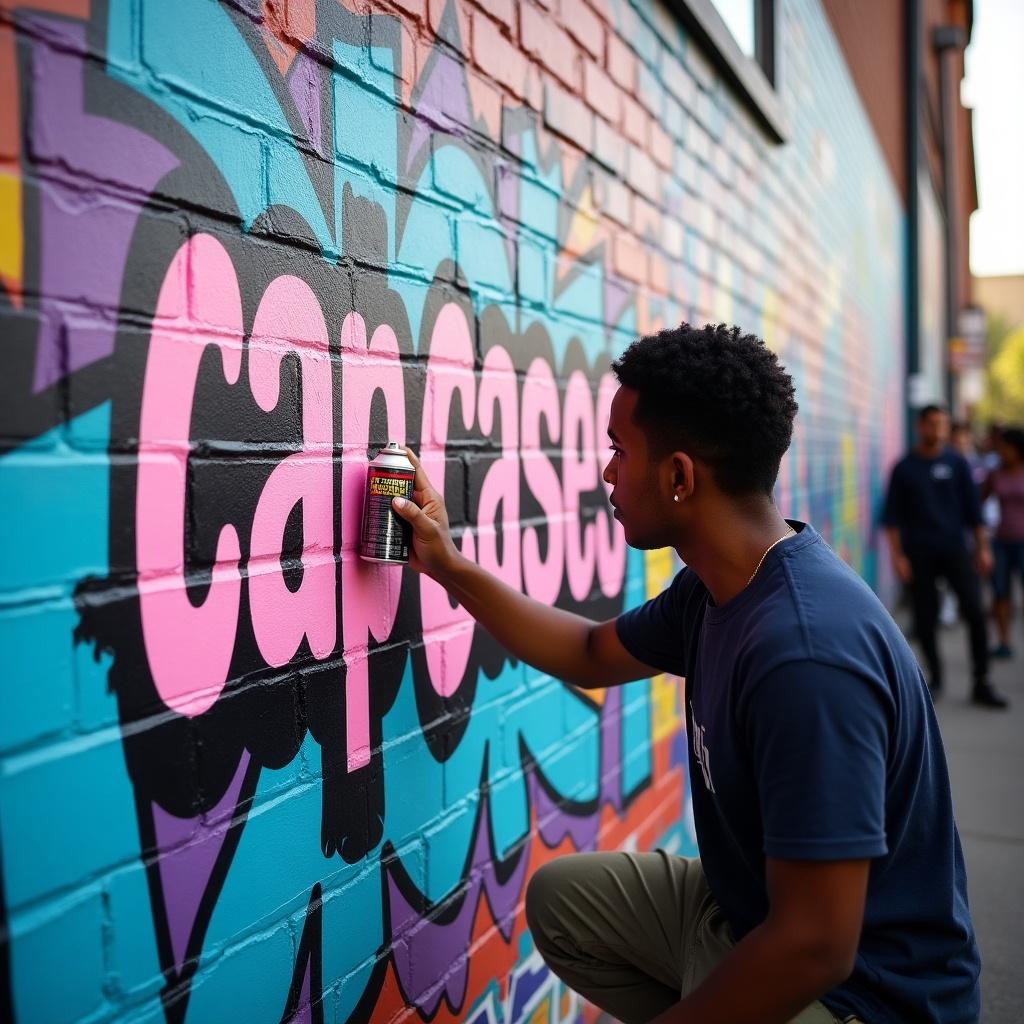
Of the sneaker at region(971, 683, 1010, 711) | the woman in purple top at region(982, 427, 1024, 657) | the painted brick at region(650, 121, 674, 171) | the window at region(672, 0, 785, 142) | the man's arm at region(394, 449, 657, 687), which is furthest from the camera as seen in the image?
the woman in purple top at region(982, 427, 1024, 657)

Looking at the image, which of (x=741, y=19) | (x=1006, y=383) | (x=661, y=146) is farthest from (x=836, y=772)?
(x=1006, y=383)

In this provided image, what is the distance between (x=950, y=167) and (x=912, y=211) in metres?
10.3

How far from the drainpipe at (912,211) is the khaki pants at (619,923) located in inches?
531

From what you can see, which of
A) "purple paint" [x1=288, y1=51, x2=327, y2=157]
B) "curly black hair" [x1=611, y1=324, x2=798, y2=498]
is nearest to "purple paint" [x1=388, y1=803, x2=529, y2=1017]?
"curly black hair" [x1=611, y1=324, x2=798, y2=498]

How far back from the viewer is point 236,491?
66.8 inches

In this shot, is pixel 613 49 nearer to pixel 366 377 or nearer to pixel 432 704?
pixel 366 377

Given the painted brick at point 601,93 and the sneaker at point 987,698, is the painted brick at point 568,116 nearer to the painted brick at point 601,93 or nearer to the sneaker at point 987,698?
the painted brick at point 601,93

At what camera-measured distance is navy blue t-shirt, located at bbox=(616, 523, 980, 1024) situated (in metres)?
1.58

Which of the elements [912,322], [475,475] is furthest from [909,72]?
[475,475]

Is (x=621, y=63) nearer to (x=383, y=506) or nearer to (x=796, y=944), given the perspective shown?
(x=383, y=506)

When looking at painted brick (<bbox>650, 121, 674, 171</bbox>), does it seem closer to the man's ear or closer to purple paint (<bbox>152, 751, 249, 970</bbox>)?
the man's ear

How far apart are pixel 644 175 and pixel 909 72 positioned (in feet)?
40.6

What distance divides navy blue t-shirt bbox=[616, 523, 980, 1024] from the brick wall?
28.1 inches

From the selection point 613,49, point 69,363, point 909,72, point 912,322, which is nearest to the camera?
point 69,363
